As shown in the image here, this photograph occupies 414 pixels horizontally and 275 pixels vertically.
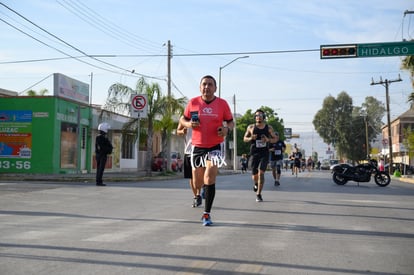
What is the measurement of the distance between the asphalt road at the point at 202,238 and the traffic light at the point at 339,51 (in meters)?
14.5

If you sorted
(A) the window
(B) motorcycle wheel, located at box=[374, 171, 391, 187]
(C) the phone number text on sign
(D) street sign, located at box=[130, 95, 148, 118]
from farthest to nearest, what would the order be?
1. (A) the window
2. (C) the phone number text on sign
3. (D) street sign, located at box=[130, 95, 148, 118]
4. (B) motorcycle wheel, located at box=[374, 171, 391, 187]

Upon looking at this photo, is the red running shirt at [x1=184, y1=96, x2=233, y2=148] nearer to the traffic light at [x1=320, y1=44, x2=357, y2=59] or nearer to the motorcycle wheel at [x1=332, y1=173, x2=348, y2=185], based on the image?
the motorcycle wheel at [x1=332, y1=173, x2=348, y2=185]

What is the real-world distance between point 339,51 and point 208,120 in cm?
1784

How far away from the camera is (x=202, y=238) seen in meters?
6.09

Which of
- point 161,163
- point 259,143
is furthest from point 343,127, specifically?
point 259,143

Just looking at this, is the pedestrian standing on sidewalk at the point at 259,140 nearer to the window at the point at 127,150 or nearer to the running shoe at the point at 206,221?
the running shoe at the point at 206,221

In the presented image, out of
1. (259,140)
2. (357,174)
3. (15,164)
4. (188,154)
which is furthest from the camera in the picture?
(15,164)

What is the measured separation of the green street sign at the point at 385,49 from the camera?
933 inches

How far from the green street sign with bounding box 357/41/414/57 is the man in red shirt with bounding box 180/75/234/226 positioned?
58.8ft

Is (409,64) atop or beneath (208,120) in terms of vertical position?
atop

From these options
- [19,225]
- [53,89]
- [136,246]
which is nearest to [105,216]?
[19,225]

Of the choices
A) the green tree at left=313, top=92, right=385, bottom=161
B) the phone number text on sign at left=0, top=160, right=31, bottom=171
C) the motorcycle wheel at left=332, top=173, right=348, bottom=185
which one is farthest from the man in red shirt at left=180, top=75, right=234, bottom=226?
the green tree at left=313, top=92, right=385, bottom=161

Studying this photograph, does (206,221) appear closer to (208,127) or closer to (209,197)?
(209,197)

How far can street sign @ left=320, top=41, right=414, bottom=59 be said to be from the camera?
23734mm
